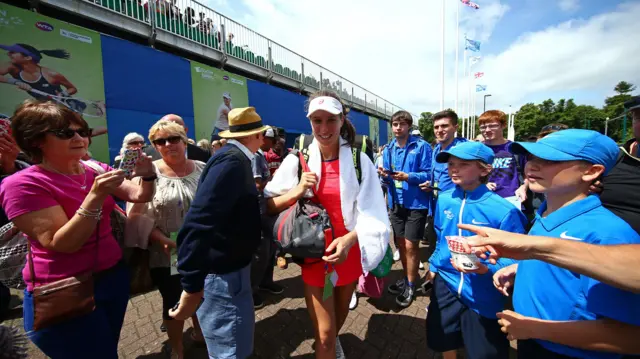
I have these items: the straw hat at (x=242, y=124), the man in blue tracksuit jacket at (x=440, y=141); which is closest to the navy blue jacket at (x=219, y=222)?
the straw hat at (x=242, y=124)

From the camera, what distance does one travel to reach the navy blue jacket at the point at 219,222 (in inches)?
55.2

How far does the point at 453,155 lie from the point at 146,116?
9471mm

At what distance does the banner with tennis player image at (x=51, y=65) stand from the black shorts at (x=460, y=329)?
28.2ft

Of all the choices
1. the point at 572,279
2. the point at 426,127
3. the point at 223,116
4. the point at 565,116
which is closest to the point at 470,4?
the point at 223,116

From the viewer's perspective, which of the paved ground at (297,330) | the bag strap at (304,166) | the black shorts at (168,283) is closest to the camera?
the bag strap at (304,166)

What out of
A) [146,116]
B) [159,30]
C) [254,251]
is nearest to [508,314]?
[254,251]

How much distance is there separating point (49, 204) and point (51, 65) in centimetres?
749

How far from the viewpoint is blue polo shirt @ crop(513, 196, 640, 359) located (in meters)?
0.95

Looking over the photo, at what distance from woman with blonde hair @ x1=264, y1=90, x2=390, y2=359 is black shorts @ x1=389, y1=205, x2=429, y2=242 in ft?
5.54

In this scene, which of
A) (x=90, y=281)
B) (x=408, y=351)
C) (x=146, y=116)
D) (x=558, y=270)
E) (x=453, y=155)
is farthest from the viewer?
(x=146, y=116)

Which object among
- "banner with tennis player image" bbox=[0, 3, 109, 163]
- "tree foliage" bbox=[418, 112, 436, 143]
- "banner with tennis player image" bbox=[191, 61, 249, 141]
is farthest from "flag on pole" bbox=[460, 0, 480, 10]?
"tree foliage" bbox=[418, 112, 436, 143]

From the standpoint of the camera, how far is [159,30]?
33.0 ft

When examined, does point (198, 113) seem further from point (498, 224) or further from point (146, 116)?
point (498, 224)

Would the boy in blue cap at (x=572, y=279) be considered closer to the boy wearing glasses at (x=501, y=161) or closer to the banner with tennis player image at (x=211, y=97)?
the boy wearing glasses at (x=501, y=161)
